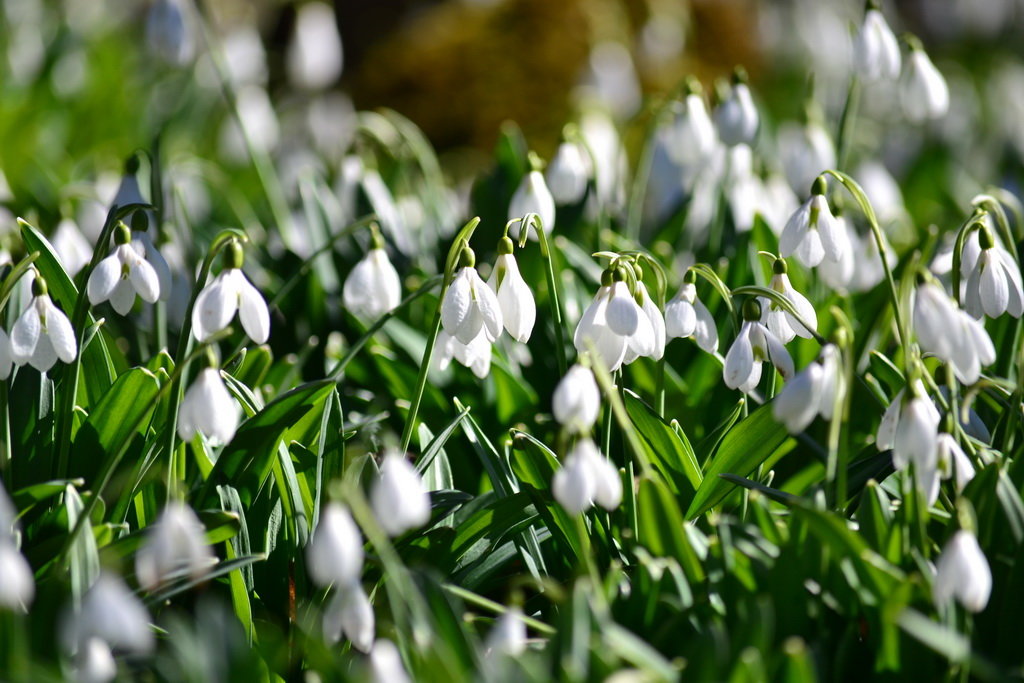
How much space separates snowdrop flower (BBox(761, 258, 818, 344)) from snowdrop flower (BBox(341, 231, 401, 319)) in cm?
69

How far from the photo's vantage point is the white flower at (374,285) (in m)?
1.95

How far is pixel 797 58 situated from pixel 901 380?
19.6 ft

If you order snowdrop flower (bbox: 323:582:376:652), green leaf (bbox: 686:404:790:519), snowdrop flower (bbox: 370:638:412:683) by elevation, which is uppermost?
snowdrop flower (bbox: 370:638:412:683)

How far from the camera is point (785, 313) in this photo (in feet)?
5.52

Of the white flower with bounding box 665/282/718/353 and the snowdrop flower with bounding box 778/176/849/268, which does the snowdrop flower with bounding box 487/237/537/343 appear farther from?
the snowdrop flower with bounding box 778/176/849/268

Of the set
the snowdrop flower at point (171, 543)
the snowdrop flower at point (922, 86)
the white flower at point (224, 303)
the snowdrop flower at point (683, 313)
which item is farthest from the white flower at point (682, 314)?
the snowdrop flower at point (922, 86)

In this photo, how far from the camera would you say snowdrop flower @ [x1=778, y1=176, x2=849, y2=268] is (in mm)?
1674

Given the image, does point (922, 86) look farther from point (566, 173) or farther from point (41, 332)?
point (41, 332)

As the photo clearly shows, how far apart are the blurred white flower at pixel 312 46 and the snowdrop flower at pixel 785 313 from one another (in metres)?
2.44

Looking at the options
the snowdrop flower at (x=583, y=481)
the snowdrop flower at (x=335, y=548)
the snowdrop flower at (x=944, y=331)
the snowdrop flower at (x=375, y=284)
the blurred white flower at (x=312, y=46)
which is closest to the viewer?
the snowdrop flower at (x=335, y=548)

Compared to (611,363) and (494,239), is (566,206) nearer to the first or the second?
(494,239)

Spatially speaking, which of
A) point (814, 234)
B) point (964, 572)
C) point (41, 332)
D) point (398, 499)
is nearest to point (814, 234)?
point (814, 234)

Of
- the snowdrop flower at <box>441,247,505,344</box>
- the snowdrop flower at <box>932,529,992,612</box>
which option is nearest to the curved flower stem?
the snowdrop flower at <box>441,247,505,344</box>

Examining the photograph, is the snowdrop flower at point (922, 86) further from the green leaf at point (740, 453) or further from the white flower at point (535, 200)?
the green leaf at point (740, 453)
